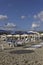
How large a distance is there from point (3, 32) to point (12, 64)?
43.4 meters

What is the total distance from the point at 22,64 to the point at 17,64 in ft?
1.22

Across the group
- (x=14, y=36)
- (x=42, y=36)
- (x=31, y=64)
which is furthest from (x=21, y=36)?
(x=31, y=64)

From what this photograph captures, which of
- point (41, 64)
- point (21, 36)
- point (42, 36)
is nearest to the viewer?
point (41, 64)

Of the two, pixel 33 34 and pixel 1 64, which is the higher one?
pixel 33 34

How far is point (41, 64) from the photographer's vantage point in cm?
1081

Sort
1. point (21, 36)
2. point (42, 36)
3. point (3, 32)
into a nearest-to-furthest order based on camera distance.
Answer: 1. point (21, 36)
2. point (42, 36)
3. point (3, 32)

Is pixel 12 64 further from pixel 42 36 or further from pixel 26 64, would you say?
pixel 42 36

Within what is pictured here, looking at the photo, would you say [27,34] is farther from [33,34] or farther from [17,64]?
[17,64]

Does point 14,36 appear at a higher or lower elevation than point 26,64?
higher

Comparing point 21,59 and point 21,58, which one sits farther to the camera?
point 21,58

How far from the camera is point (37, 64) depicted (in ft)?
36.0

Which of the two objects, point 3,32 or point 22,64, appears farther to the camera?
point 3,32

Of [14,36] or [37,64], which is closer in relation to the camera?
[37,64]

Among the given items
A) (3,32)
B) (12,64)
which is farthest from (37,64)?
(3,32)
